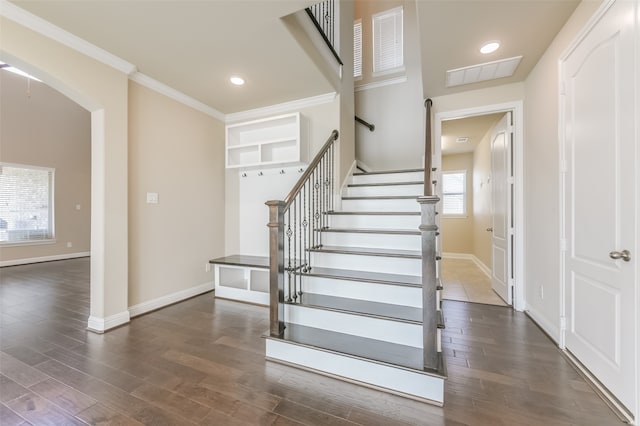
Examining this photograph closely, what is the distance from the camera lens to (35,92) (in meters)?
6.34

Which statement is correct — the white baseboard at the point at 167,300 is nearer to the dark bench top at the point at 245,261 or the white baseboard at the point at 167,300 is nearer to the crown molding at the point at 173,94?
the dark bench top at the point at 245,261

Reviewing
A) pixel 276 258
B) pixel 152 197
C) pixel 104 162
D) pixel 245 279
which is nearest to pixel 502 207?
pixel 276 258

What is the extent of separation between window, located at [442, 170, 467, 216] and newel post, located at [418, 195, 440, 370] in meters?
5.82

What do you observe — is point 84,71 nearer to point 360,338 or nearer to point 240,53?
point 240,53

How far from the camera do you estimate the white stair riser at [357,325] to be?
2.02 m

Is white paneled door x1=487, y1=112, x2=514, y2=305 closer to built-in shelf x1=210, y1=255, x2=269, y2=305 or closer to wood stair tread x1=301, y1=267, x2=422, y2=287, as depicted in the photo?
wood stair tread x1=301, y1=267, x2=422, y2=287

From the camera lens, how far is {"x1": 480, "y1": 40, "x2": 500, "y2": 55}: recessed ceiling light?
2.47 m

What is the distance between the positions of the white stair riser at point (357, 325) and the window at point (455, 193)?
5.79m

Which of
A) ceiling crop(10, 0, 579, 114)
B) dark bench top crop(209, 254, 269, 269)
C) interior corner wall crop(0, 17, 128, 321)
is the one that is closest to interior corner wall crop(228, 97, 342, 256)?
dark bench top crop(209, 254, 269, 269)

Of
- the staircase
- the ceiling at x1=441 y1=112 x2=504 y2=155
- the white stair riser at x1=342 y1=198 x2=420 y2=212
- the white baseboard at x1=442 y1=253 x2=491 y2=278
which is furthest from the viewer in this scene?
the white baseboard at x1=442 y1=253 x2=491 y2=278

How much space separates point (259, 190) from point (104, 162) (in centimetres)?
194

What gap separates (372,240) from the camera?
303cm

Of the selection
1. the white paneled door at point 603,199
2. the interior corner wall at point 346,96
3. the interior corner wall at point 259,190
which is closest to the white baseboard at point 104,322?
the interior corner wall at point 259,190

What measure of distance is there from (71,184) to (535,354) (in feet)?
32.8
